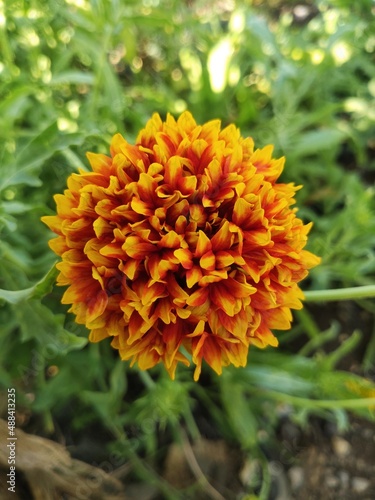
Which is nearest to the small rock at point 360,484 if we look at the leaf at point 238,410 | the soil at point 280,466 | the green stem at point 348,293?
the soil at point 280,466

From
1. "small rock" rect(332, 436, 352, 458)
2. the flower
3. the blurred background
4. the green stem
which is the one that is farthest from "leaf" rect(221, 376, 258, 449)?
the flower

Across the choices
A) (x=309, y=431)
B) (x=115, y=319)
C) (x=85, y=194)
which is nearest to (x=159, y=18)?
(x=85, y=194)

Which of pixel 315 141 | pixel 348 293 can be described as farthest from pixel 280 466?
pixel 315 141

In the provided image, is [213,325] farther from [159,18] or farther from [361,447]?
[361,447]

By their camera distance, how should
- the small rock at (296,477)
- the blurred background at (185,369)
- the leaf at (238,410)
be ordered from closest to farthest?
the blurred background at (185,369) → the leaf at (238,410) → the small rock at (296,477)

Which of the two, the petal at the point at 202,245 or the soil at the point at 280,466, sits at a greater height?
the petal at the point at 202,245

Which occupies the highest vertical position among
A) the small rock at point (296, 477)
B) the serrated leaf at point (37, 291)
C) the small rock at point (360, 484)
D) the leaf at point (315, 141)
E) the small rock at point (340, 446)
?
the leaf at point (315, 141)

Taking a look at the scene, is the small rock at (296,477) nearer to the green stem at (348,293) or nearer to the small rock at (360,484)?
the small rock at (360,484)
